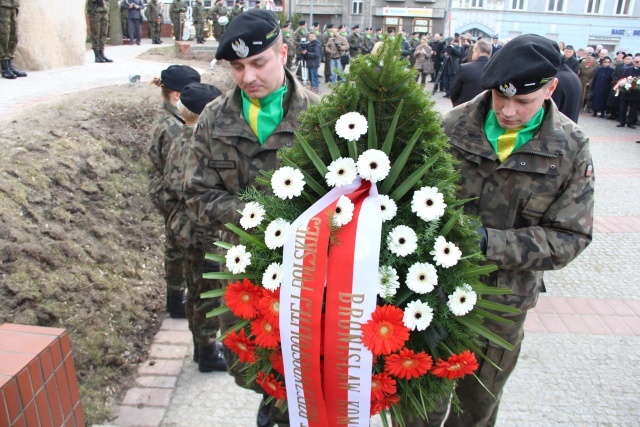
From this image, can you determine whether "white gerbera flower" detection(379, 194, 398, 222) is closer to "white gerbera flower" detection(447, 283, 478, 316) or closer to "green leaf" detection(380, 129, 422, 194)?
"green leaf" detection(380, 129, 422, 194)

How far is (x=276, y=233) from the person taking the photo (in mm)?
1741

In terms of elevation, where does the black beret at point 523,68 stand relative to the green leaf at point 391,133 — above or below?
above

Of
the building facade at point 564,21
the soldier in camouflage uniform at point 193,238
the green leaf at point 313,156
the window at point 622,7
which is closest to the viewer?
the green leaf at point 313,156

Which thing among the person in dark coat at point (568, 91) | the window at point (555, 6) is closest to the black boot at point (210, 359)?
the person in dark coat at point (568, 91)

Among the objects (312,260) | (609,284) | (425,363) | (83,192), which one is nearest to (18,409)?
(312,260)

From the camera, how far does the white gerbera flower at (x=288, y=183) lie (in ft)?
5.66

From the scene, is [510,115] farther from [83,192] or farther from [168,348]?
[83,192]

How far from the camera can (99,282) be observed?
3.99m

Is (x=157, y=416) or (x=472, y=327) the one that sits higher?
(x=472, y=327)

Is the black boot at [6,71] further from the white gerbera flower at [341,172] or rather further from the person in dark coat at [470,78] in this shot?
the white gerbera flower at [341,172]

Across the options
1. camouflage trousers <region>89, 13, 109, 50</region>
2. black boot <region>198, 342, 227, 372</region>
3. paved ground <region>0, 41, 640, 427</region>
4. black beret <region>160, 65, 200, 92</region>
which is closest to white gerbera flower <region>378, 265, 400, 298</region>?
paved ground <region>0, 41, 640, 427</region>

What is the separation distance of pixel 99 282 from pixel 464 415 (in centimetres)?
279

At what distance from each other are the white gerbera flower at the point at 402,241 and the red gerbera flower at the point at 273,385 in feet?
2.09

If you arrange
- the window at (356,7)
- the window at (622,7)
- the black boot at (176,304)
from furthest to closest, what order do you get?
1. the window at (356,7)
2. the window at (622,7)
3. the black boot at (176,304)
